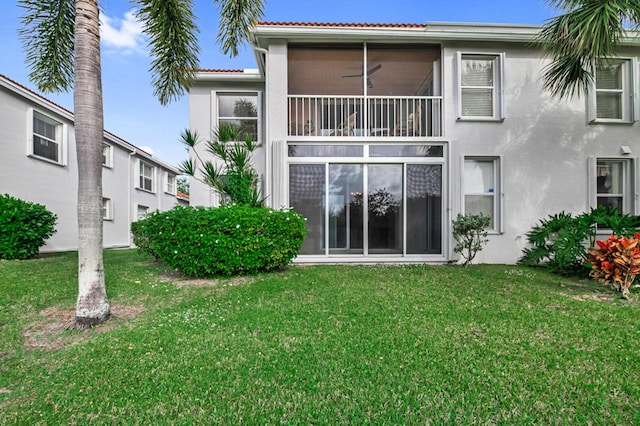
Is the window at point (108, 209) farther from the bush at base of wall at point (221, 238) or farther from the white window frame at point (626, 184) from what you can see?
the white window frame at point (626, 184)

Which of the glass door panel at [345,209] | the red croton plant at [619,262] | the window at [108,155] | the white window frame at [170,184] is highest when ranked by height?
the window at [108,155]

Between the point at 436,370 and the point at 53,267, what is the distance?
29.0 ft

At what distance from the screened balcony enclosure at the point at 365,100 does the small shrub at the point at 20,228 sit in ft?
26.6

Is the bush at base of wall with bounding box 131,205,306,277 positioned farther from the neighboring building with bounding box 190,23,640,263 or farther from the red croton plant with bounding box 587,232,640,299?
the red croton plant with bounding box 587,232,640,299

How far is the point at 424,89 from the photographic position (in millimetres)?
9000

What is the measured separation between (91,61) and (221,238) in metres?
3.22

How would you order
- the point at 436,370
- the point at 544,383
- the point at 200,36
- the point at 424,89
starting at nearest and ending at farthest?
1. the point at 544,383
2. the point at 436,370
3. the point at 200,36
4. the point at 424,89

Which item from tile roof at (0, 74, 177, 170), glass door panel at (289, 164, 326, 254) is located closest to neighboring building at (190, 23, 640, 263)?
glass door panel at (289, 164, 326, 254)

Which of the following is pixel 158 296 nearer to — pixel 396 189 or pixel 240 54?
pixel 240 54

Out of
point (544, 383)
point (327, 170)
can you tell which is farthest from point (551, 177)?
point (544, 383)

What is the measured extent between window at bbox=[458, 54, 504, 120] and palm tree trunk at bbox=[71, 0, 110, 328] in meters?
7.95

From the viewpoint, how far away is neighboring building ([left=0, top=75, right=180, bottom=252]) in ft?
34.2

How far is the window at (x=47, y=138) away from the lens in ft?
38.0

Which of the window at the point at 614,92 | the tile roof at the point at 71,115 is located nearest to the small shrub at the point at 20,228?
the tile roof at the point at 71,115
